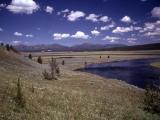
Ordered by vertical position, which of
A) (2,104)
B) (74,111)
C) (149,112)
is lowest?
(149,112)

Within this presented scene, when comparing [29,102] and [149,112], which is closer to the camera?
[29,102]

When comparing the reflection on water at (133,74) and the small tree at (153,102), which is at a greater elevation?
the small tree at (153,102)

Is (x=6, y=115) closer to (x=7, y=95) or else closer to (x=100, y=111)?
(x=7, y=95)

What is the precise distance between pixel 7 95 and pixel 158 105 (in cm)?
1158

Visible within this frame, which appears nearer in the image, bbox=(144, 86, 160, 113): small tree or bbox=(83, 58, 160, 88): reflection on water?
bbox=(144, 86, 160, 113): small tree

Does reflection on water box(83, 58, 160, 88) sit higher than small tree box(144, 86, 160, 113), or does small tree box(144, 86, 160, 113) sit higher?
small tree box(144, 86, 160, 113)

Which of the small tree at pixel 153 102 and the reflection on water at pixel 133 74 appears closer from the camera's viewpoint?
the small tree at pixel 153 102

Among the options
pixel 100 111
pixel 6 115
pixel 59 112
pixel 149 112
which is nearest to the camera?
pixel 6 115

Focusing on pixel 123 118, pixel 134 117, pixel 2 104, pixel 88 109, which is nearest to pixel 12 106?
pixel 2 104

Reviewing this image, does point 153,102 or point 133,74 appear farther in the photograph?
point 133,74

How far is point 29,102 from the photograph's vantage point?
14703 mm

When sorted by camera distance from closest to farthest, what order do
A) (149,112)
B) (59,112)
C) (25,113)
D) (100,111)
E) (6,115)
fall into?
(6,115) < (25,113) < (59,112) < (100,111) < (149,112)

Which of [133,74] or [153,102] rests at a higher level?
[153,102]

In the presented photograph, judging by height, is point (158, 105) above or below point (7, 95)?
below
